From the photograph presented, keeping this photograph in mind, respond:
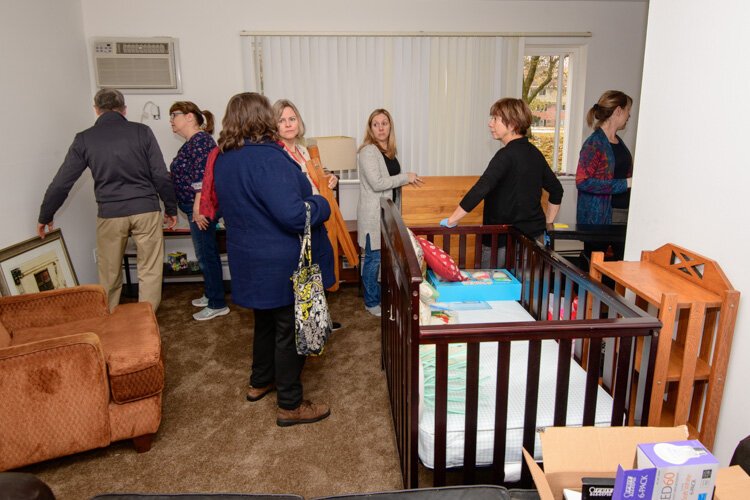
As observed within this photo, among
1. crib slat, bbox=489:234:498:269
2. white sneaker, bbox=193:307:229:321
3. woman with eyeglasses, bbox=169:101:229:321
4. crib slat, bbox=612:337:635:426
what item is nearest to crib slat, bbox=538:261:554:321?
crib slat, bbox=489:234:498:269

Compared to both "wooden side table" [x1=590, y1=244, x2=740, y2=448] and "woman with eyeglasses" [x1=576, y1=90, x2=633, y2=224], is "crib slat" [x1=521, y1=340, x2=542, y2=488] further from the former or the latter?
"woman with eyeglasses" [x1=576, y1=90, x2=633, y2=224]

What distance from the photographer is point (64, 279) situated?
11.0 feet

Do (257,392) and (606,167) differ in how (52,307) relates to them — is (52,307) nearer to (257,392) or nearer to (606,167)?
(257,392)

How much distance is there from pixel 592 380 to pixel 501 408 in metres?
0.27

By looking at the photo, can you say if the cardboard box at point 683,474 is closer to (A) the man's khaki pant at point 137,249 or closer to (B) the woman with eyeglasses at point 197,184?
(B) the woman with eyeglasses at point 197,184

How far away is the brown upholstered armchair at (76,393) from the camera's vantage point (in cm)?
186

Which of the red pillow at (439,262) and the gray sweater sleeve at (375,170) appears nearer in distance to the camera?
the red pillow at (439,262)

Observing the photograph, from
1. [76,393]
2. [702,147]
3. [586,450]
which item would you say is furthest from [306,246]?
[702,147]

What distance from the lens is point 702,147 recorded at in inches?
68.3

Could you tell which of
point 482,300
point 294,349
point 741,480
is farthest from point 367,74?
point 741,480

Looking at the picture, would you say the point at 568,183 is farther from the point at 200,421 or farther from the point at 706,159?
the point at 200,421

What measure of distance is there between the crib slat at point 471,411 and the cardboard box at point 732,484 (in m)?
0.59

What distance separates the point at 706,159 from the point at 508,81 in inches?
110

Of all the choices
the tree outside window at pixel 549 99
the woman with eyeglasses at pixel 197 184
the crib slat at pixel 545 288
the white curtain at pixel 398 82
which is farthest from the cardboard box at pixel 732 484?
the tree outside window at pixel 549 99
